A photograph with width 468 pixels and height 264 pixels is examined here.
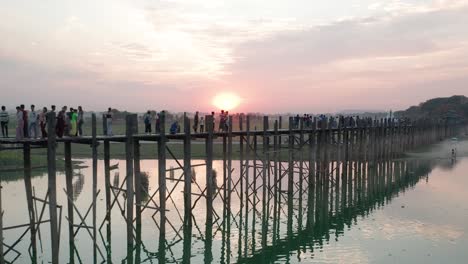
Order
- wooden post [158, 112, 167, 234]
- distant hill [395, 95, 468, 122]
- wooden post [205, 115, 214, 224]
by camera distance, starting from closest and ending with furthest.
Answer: wooden post [158, 112, 167, 234] < wooden post [205, 115, 214, 224] < distant hill [395, 95, 468, 122]

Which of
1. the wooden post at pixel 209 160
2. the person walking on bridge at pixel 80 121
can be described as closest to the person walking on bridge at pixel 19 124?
the person walking on bridge at pixel 80 121

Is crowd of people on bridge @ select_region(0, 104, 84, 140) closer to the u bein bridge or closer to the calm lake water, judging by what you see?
the u bein bridge

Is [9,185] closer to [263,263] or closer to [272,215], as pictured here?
[272,215]

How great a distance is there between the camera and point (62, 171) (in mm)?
36531

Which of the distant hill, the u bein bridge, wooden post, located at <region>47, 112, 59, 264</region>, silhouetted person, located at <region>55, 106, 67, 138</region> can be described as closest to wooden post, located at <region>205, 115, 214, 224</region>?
the u bein bridge

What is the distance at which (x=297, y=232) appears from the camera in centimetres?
2017

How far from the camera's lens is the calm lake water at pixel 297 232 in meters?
16.4

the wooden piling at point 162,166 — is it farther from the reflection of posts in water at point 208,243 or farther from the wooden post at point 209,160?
the wooden post at point 209,160

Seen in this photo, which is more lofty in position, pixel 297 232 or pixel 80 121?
pixel 80 121

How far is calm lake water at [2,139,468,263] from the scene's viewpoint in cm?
→ 1642

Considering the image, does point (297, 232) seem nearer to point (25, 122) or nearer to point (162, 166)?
point (162, 166)

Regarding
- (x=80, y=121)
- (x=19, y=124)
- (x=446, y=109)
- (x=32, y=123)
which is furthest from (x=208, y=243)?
(x=446, y=109)

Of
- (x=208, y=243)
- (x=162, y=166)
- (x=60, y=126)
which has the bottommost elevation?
(x=208, y=243)

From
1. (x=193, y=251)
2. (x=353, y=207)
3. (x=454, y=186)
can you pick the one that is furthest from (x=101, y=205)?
(x=454, y=186)
